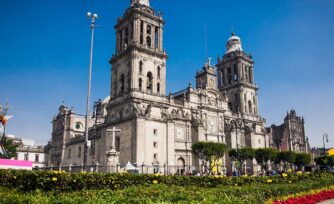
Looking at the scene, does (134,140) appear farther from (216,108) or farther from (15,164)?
(15,164)

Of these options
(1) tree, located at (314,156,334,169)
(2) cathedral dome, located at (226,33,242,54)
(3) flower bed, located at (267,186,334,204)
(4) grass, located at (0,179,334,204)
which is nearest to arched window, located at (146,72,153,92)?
(2) cathedral dome, located at (226,33,242,54)

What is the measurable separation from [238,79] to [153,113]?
1137 inches

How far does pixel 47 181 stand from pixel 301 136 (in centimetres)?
8895

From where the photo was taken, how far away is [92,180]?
15.2 meters

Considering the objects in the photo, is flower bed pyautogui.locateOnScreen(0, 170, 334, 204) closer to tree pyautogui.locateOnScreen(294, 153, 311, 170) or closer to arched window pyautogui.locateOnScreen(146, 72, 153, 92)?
arched window pyautogui.locateOnScreen(146, 72, 153, 92)

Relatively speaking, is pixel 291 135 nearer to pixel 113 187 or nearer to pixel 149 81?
pixel 149 81

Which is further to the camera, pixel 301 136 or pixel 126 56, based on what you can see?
pixel 301 136

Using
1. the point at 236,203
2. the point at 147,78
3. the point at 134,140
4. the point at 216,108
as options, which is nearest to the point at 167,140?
the point at 134,140

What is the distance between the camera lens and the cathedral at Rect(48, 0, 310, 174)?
4666 cm

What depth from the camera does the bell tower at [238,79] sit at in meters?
68.6

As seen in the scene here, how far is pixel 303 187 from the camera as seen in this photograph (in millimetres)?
16297

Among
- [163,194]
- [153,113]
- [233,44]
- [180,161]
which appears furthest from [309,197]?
[233,44]

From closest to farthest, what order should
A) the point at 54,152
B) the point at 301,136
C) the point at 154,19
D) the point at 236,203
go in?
the point at 236,203, the point at 154,19, the point at 54,152, the point at 301,136

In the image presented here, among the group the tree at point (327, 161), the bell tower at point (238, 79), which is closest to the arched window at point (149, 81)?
the bell tower at point (238, 79)
